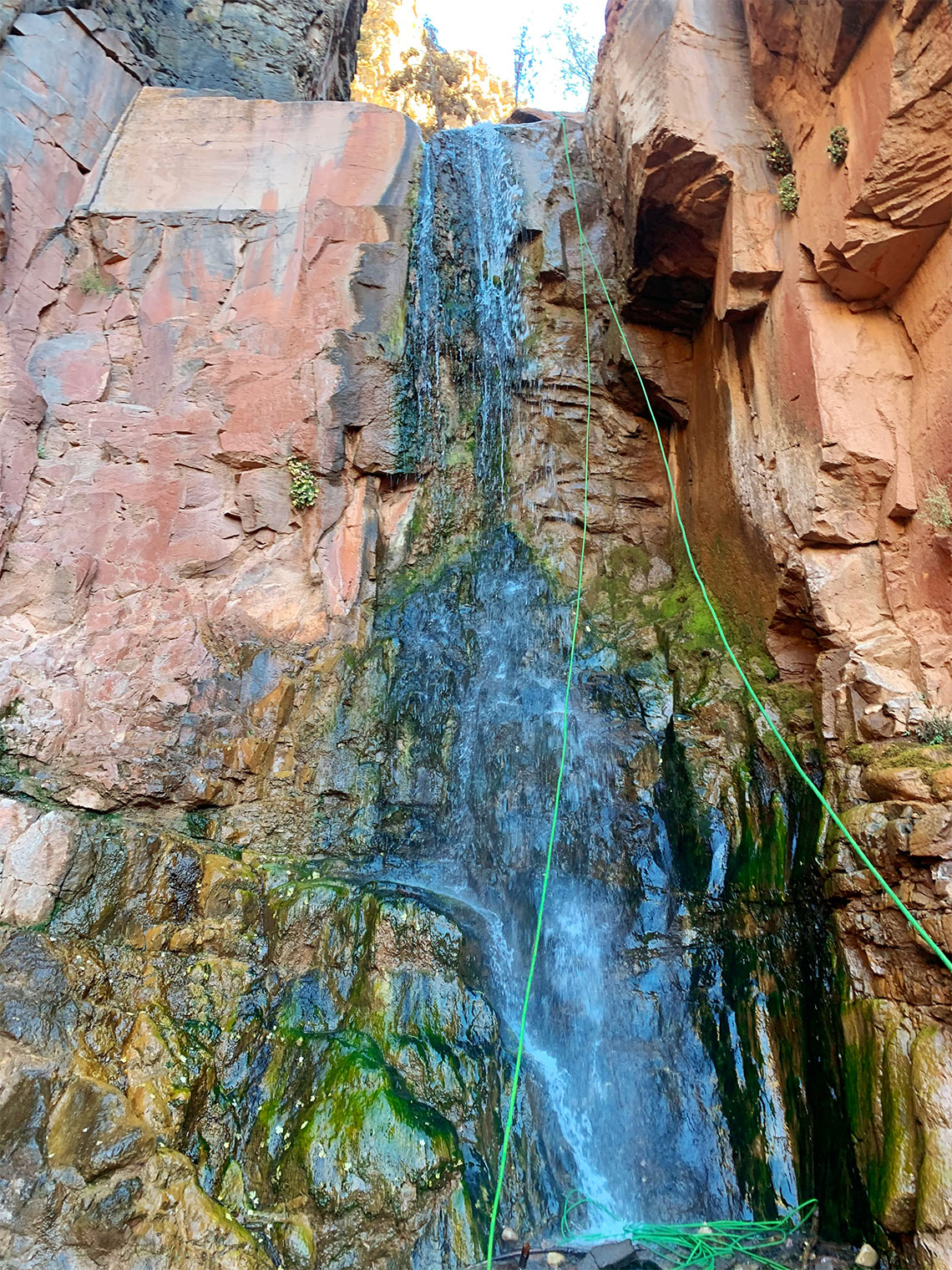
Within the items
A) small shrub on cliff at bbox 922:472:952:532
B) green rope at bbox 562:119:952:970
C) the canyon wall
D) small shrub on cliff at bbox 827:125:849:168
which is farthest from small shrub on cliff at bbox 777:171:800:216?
small shrub on cliff at bbox 922:472:952:532

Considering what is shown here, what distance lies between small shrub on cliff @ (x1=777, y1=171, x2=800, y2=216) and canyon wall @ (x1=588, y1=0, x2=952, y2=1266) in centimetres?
5

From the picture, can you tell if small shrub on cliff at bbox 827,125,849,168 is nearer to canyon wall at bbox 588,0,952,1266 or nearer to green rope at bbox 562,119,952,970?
canyon wall at bbox 588,0,952,1266

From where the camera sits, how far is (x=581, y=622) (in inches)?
288

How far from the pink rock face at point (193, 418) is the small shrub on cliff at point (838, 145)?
12.8 ft

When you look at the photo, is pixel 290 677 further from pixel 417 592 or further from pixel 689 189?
pixel 689 189

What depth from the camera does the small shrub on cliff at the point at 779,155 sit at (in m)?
6.09

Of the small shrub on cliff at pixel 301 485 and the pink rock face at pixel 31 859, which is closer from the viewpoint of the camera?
the pink rock face at pixel 31 859

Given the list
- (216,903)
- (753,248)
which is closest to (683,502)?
(753,248)

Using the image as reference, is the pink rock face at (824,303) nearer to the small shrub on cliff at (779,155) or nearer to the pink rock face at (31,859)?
the small shrub on cliff at (779,155)

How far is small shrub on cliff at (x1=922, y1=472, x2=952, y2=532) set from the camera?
4.74m

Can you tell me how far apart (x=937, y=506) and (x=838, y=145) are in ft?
8.48

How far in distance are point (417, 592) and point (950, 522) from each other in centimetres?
417

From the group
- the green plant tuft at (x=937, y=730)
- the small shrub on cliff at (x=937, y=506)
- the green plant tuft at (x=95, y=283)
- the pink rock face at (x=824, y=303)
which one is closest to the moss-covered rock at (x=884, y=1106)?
the green plant tuft at (x=937, y=730)

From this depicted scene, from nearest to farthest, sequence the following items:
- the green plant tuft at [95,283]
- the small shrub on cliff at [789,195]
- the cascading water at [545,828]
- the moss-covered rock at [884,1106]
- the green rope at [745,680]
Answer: the moss-covered rock at [884,1106] < the green rope at [745,680] < the cascading water at [545,828] < the small shrub on cliff at [789,195] < the green plant tuft at [95,283]
